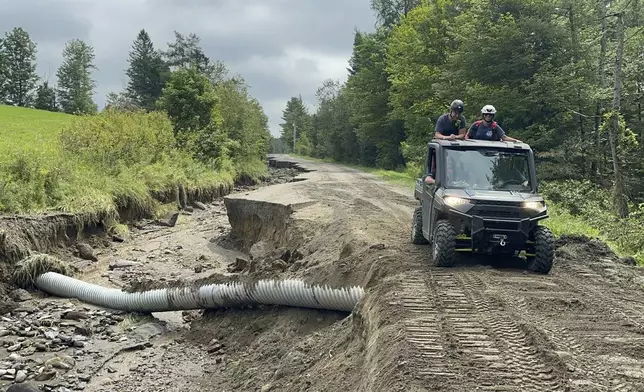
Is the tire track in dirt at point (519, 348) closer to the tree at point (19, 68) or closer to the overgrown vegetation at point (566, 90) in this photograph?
the overgrown vegetation at point (566, 90)

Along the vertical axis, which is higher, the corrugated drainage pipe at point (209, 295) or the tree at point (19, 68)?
the tree at point (19, 68)

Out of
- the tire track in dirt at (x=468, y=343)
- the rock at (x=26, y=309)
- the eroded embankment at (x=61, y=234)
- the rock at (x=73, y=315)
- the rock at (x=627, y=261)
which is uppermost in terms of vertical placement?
the tire track in dirt at (x=468, y=343)

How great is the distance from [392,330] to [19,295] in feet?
29.2

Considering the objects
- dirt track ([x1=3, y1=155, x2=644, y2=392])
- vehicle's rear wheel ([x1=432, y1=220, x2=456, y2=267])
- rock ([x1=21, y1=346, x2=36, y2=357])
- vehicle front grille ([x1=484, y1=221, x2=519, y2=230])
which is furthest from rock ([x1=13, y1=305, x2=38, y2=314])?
vehicle front grille ([x1=484, y1=221, x2=519, y2=230])

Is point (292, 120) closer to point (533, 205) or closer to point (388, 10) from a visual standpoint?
point (388, 10)

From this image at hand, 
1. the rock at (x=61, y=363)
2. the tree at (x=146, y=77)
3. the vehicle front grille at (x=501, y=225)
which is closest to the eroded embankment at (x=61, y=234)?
the rock at (x=61, y=363)

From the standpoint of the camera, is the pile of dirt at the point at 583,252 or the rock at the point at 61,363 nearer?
the rock at the point at 61,363

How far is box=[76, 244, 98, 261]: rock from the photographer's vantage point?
13.8 meters

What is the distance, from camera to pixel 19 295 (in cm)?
1077

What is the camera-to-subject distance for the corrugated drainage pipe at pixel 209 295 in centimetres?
780

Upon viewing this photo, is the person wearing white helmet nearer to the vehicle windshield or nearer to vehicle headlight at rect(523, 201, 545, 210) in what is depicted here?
the vehicle windshield

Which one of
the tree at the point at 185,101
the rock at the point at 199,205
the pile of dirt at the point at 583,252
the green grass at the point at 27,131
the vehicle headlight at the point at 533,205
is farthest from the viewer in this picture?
the tree at the point at 185,101

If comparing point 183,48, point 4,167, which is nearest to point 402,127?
point 4,167

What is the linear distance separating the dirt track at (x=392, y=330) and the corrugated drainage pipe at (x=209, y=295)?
0.86 feet
